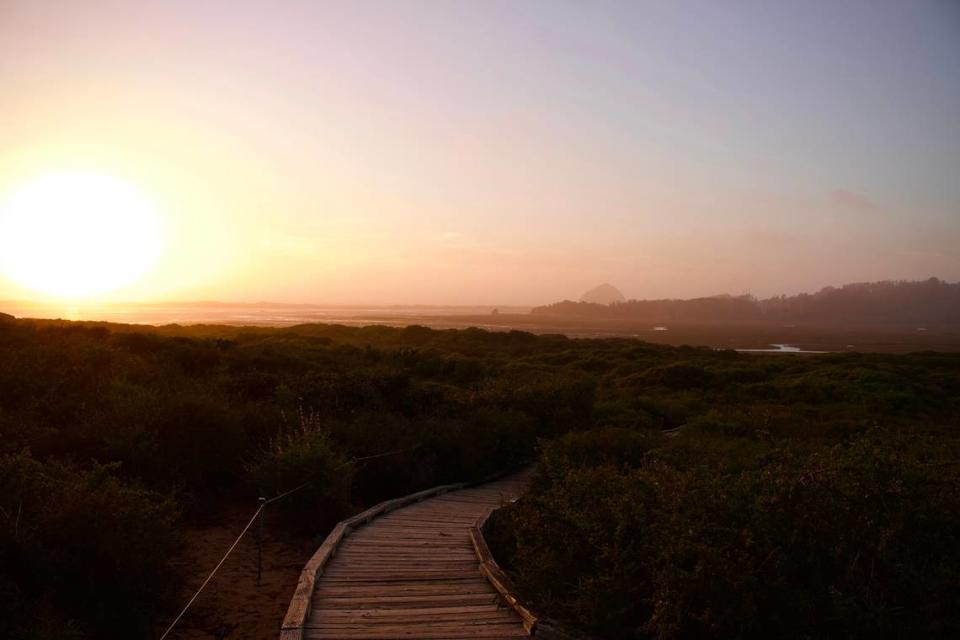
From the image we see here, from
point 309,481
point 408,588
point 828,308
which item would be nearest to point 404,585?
point 408,588

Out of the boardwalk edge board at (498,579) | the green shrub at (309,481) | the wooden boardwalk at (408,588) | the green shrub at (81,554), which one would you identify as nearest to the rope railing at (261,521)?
the green shrub at (309,481)

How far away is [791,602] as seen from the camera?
446cm

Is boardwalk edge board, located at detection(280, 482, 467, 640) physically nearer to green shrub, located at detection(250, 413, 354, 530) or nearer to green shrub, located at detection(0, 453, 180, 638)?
green shrub, located at detection(250, 413, 354, 530)

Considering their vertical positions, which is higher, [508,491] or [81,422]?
[81,422]

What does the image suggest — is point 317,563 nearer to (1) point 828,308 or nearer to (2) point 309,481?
(2) point 309,481

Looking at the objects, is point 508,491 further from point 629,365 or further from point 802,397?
point 629,365

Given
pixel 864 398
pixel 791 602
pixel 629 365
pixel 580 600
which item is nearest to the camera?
pixel 791 602

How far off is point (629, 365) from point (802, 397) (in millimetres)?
9783

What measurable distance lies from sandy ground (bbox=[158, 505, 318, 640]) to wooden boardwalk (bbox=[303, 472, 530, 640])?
85 cm

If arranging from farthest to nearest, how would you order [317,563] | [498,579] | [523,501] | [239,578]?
[523,501] < [239,578] < [317,563] < [498,579]

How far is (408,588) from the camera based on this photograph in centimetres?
618

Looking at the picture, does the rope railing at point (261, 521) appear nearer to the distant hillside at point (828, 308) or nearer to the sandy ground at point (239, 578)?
the sandy ground at point (239, 578)

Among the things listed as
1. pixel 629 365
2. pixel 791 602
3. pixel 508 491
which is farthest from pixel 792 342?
pixel 791 602

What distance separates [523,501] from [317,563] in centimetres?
294
